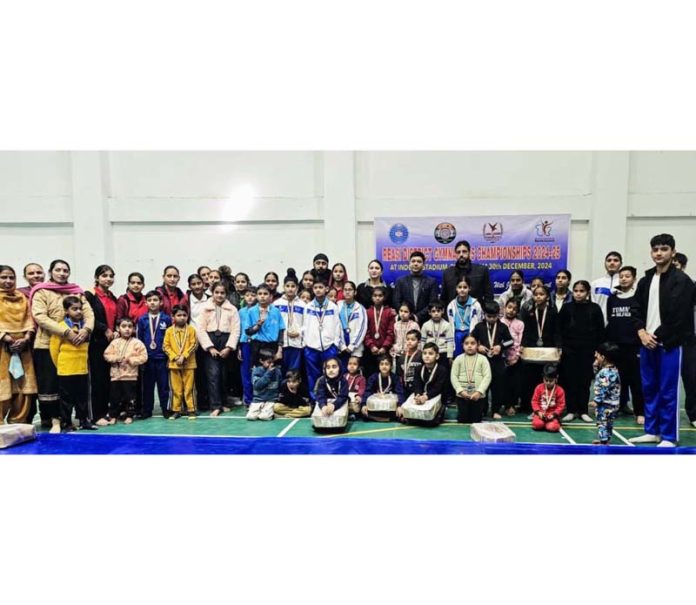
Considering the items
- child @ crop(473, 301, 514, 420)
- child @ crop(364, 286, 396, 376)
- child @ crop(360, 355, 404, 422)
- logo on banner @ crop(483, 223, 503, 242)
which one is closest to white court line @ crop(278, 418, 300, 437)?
child @ crop(360, 355, 404, 422)

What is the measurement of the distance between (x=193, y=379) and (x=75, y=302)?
4.44 ft

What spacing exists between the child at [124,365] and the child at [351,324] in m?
2.05

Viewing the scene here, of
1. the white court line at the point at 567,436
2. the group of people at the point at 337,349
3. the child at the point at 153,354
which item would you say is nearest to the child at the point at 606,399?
the group of people at the point at 337,349

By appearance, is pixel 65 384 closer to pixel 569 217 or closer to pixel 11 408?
pixel 11 408

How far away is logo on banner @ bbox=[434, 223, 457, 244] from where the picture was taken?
20.6 feet

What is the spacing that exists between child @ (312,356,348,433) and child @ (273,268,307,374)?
1.69 feet

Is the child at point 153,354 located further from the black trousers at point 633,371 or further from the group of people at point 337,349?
the black trousers at point 633,371

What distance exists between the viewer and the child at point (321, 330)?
182 inches

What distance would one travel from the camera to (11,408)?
4105 mm

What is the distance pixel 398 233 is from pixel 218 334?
299 cm

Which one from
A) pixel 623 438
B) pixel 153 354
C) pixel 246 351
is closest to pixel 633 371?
pixel 623 438

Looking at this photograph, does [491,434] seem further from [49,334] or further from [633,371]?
[49,334]

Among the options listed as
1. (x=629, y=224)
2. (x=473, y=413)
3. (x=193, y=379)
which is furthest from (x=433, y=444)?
(x=629, y=224)

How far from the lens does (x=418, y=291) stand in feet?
16.1
